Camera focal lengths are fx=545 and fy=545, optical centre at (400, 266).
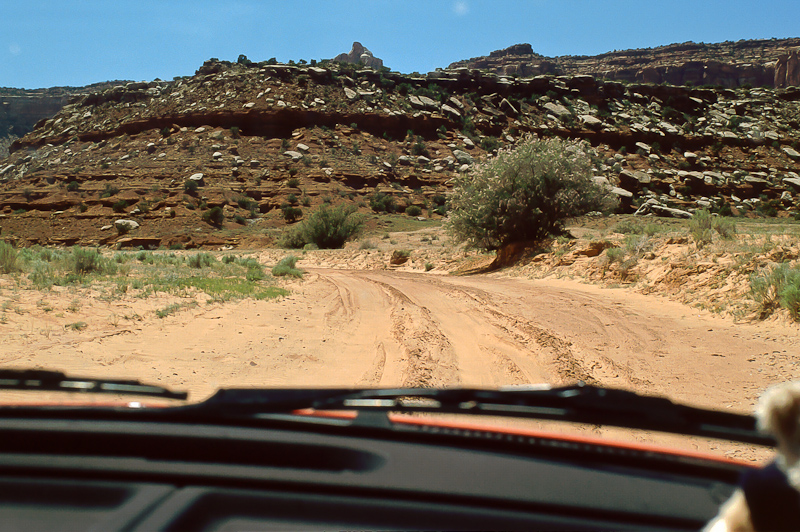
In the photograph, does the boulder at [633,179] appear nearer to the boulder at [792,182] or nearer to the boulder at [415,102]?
the boulder at [792,182]

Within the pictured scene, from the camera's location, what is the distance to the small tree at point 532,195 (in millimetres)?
20344

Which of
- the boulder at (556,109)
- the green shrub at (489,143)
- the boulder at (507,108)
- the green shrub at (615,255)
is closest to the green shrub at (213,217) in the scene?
the green shrub at (489,143)

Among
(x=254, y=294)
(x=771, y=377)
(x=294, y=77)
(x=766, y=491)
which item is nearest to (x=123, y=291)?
(x=254, y=294)

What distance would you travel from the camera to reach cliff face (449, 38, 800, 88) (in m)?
96.3

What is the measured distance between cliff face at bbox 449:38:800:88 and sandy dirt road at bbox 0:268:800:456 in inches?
3506

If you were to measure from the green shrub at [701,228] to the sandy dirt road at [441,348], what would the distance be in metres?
2.83

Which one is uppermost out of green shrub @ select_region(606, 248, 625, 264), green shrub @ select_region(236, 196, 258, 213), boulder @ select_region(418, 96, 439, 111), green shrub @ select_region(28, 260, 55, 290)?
boulder @ select_region(418, 96, 439, 111)

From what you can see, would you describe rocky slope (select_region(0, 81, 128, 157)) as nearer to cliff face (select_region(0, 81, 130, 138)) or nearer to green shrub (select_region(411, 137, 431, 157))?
cliff face (select_region(0, 81, 130, 138))

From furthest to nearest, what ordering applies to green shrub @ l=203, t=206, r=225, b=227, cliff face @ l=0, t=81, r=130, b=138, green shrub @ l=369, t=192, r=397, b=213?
cliff face @ l=0, t=81, r=130, b=138
green shrub @ l=369, t=192, r=397, b=213
green shrub @ l=203, t=206, r=225, b=227

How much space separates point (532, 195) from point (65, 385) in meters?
19.4

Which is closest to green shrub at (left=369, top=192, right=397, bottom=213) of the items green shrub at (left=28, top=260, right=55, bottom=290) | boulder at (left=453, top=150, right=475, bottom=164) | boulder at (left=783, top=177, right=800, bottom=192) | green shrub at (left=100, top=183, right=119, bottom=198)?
boulder at (left=453, top=150, right=475, bottom=164)

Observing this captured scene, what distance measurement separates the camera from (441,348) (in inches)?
296

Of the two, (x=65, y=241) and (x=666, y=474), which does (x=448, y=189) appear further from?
(x=666, y=474)

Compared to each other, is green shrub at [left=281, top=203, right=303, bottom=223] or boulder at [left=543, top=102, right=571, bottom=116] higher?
boulder at [left=543, top=102, right=571, bottom=116]
